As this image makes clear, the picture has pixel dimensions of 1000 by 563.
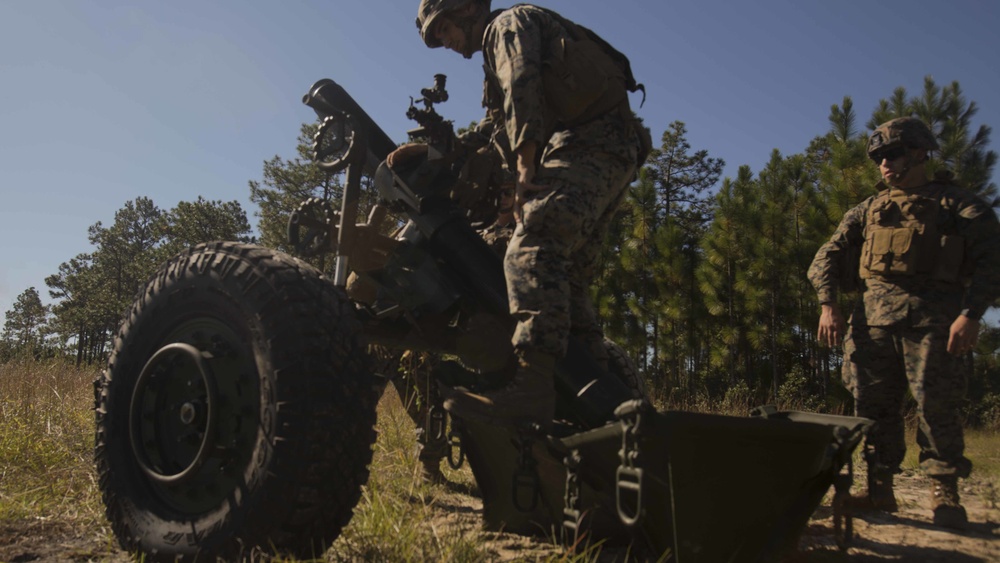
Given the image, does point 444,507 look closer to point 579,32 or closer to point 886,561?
point 886,561

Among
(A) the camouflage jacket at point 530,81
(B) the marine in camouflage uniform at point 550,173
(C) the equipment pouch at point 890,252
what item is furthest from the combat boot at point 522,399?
(C) the equipment pouch at point 890,252

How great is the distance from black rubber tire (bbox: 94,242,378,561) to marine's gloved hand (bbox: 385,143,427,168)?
3.92ft

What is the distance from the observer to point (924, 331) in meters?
4.02

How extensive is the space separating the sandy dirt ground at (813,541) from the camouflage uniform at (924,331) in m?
0.41

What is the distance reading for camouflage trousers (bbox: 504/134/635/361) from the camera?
2.54 m

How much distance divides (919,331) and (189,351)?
12.5ft

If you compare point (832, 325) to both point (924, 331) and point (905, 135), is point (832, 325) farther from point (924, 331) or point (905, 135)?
point (905, 135)

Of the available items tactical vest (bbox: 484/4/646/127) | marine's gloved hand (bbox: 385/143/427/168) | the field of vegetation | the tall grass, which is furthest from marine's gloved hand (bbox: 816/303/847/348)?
the tall grass

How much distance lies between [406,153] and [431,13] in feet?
2.22

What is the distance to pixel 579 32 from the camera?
311 cm

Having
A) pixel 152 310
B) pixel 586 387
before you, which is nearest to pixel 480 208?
pixel 586 387

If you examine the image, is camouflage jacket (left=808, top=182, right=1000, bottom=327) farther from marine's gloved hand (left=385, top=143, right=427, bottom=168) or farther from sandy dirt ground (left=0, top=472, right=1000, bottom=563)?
marine's gloved hand (left=385, top=143, right=427, bottom=168)

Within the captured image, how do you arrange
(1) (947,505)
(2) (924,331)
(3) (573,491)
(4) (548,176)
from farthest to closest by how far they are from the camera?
(2) (924,331), (1) (947,505), (4) (548,176), (3) (573,491)

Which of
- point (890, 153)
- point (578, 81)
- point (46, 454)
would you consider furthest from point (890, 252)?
point (46, 454)
